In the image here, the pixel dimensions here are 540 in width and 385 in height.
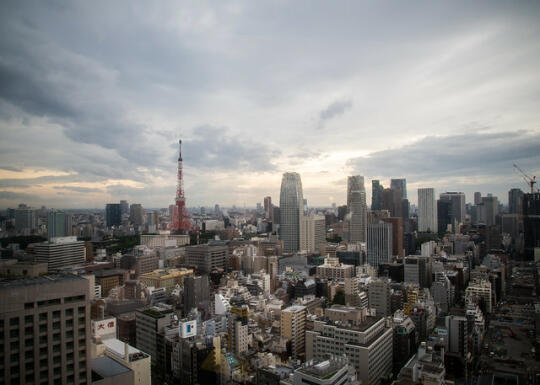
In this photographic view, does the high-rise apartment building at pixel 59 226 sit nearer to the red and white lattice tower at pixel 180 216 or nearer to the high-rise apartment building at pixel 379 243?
the red and white lattice tower at pixel 180 216

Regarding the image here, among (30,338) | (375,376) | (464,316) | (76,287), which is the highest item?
(76,287)

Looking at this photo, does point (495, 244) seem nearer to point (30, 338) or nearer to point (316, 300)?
point (316, 300)

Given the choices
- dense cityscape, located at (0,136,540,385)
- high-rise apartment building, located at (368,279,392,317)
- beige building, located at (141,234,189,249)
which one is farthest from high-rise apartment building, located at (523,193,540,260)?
beige building, located at (141,234,189,249)

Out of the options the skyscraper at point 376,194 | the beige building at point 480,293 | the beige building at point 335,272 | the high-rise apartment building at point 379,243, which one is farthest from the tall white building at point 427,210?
the beige building at point 480,293

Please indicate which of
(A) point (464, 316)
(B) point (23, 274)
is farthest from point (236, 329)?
(A) point (464, 316)

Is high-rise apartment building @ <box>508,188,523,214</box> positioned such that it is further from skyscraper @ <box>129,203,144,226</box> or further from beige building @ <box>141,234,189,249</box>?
beige building @ <box>141,234,189,249</box>

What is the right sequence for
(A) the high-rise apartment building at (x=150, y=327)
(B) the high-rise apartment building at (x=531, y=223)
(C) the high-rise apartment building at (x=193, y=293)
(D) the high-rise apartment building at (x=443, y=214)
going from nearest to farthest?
(A) the high-rise apartment building at (x=150, y=327)
(C) the high-rise apartment building at (x=193, y=293)
(B) the high-rise apartment building at (x=531, y=223)
(D) the high-rise apartment building at (x=443, y=214)
